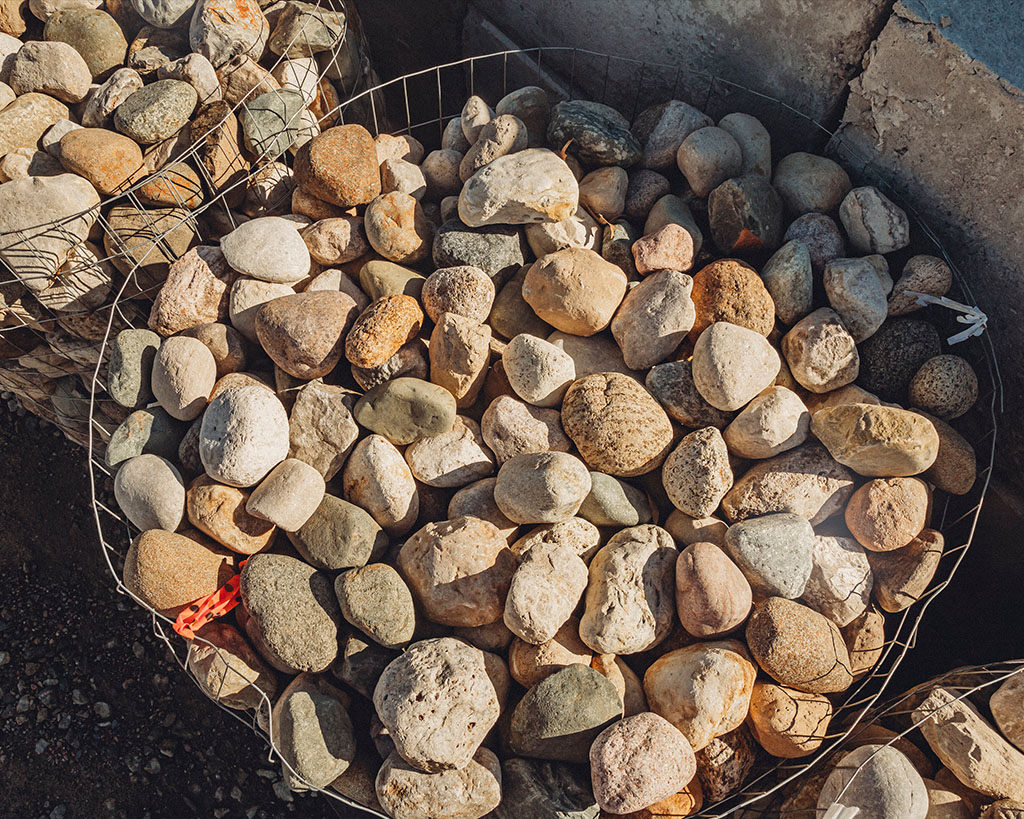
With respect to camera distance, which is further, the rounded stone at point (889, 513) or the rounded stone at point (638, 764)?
the rounded stone at point (889, 513)

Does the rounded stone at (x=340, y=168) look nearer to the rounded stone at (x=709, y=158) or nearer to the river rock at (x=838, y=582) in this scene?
the rounded stone at (x=709, y=158)

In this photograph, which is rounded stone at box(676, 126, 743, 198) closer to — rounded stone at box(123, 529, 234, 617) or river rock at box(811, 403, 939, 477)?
river rock at box(811, 403, 939, 477)

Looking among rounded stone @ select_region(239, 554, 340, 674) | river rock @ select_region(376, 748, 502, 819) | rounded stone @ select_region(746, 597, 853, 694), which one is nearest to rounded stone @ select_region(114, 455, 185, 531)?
rounded stone @ select_region(239, 554, 340, 674)

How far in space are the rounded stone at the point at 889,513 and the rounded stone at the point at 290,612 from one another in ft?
5.10

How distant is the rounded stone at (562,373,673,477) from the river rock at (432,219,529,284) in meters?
0.55

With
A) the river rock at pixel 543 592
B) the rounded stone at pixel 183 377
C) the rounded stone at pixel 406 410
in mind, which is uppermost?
the rounded stone at pixel 406 410

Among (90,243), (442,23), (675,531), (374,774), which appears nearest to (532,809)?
(374,774)

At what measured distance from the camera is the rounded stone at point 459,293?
2.42m

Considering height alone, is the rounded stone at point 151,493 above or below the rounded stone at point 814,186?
below

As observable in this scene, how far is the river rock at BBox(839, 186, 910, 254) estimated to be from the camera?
2457 mm

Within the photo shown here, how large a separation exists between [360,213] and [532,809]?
2.05 meters

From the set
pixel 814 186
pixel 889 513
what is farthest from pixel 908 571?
pixel 814 186

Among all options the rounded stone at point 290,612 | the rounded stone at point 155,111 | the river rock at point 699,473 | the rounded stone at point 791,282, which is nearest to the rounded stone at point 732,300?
the rounded stone at point 791,282

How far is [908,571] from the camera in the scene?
216 cm
